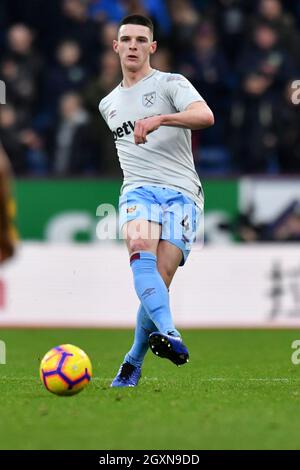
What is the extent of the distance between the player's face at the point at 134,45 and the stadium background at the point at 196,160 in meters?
5.66

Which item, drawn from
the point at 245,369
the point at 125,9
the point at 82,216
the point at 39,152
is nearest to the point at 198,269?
the point at 82,216

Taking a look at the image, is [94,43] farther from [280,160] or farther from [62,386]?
[62,386]

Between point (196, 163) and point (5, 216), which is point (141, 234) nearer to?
point (5, 216)

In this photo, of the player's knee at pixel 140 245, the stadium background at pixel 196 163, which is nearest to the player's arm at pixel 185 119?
the player's knee at pixel 140 245

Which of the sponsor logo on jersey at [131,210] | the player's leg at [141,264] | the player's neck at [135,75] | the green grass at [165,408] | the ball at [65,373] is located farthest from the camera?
the player's neck at [135,75]

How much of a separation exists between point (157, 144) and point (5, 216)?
272 centimetres

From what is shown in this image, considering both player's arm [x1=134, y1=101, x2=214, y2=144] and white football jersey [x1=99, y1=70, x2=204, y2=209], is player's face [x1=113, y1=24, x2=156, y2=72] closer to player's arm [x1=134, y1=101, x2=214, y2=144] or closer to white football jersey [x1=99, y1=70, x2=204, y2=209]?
white football jersey [x1=99, y1=70, x2=204, y2=209]

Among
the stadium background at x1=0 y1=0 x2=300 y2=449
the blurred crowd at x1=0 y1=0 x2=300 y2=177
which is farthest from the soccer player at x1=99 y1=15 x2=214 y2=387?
the blurred crowd at x1=0 y1=0 x2=300 y2=177

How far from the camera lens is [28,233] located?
15.9 m

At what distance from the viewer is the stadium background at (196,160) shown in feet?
49.0

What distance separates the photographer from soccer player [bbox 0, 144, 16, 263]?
495 centimetres

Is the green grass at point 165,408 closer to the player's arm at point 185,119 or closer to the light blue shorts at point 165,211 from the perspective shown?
the light blue shorts at point 165,211

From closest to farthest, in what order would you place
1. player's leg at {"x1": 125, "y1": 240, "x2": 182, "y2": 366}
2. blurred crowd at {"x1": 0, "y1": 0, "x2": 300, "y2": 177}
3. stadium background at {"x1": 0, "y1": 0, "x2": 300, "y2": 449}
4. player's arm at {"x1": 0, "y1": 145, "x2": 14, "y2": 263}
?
player's arm at {"x1": 0, "y1": 145, "x2": 14, "y2": 263}
player's leg at {"x1": 125, "y1": 240, "x2": 182, "y2": 366}
stadium background at {"x1": 0, "y1": 0, "x2": 300, "y2": 449}
blurred crowd at {"x1": 0, "y1": 0, "x2": 300, "y2": 177}

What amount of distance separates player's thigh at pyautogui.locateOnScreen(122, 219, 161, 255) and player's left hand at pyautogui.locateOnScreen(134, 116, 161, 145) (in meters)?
0.63
